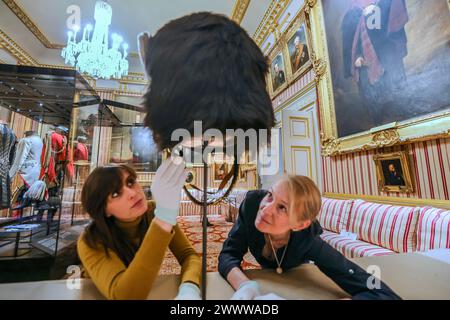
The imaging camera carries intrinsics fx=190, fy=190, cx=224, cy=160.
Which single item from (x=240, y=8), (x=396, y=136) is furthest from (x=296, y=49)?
(x=396, y=136)

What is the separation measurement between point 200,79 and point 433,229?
1.72m

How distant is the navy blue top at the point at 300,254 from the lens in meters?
0.37

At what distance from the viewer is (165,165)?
310 mm

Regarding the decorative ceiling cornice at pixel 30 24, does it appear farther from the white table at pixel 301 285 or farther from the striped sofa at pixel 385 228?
the striped sofa at pixel 385 228

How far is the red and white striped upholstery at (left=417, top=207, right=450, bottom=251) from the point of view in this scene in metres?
1.14

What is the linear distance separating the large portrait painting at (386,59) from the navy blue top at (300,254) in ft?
5.45

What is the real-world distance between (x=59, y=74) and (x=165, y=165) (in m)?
0.91

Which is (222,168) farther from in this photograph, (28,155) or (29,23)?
(29,23)

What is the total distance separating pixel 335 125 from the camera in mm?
1999

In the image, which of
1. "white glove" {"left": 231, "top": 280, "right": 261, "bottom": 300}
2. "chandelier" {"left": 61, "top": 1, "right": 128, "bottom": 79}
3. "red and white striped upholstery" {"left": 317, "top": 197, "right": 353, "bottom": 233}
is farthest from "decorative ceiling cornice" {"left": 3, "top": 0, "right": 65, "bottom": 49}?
"red and white striped upholstery" {"left": 317, "top": 197, "right": 353, "bottom": 233}

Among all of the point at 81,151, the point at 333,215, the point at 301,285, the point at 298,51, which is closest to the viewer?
the point at 301,285

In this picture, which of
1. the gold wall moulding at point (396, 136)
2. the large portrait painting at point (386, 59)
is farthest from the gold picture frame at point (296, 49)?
the gold wall moulding at point (396, 136)

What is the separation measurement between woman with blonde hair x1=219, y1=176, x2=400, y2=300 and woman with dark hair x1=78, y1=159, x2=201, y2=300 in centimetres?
13

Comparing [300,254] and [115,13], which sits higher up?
[115,13]
